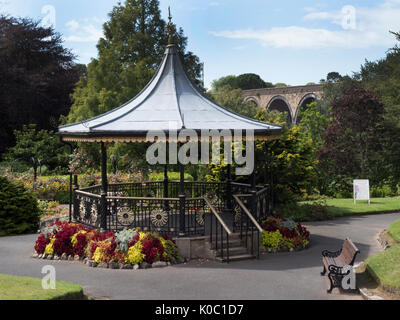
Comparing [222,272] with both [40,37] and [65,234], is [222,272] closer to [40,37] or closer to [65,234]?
[65,234]

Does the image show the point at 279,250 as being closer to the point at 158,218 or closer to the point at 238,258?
the point at 238,258

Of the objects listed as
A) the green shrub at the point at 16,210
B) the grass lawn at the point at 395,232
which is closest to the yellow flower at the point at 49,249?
the green shrub at the point at 16,210

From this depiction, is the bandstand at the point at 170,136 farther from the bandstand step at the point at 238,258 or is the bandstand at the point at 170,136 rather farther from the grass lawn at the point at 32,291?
the grass lawn at the point at 32,291

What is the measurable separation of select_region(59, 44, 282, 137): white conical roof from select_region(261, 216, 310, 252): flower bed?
291 cm

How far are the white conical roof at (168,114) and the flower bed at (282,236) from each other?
291cm

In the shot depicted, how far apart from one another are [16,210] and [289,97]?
2322 inches

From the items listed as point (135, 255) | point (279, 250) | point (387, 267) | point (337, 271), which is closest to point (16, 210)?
point (135, 255)

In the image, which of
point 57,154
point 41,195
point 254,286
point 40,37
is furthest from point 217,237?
point 40,37

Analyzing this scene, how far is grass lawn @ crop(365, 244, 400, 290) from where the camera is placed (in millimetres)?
9094

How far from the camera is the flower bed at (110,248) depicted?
1147 centimetres

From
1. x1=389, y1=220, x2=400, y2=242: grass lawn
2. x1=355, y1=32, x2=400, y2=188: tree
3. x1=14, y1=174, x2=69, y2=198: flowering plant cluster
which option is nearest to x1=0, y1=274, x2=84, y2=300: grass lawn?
x1=389, y1=220, x2=400, y2=242: grass lawn

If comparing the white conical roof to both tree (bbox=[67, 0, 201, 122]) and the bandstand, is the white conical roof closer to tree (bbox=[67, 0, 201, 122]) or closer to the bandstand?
the bandstand

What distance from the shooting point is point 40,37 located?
129 feet

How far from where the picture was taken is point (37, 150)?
32.7 m
